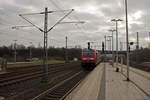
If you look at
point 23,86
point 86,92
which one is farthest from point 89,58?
point 86,92

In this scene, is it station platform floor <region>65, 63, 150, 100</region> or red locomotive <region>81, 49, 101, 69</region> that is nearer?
station platform floor <region>65, 63, 150, 100</region>

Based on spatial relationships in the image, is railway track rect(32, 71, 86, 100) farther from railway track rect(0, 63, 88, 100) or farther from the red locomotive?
the red locomotive

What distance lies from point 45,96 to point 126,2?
11719 millimetres

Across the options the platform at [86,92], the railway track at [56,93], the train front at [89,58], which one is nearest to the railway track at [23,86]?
the railway track at [56,93]

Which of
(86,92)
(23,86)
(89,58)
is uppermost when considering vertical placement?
(89,58)

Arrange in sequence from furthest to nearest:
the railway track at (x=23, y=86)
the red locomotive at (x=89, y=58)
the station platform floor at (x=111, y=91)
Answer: the red locomotive at (x=89, y=58) < the railway track at (x=23, y=86) < the station platform floor at (x=111, y=91)

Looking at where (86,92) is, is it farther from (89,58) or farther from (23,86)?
(89,58)

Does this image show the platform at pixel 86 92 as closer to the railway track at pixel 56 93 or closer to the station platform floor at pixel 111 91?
the station platform floor at pixel 111 91

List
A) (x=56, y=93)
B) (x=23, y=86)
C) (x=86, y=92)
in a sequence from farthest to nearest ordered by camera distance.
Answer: (x=23, y=86)
(x=56, y=93)
(x=86, y=92)

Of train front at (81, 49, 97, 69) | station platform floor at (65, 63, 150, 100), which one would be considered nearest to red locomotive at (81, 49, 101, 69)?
train front at (81, 49, 97, 69)

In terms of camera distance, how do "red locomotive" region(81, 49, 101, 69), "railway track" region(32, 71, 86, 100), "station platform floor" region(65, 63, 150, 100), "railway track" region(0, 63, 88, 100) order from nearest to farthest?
"station platform floor" region(65, 63, 150, 100), "railway track" region(32, 71, 86, 100), "railway track" region(0, 63, 88, 100), "red locomotive" region(81, 49, 101, 69)

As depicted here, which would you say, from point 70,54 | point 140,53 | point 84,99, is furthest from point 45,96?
point 70,54

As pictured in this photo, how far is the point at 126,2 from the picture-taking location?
55.1 feet

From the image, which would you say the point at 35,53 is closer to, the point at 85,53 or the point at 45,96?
the point at 85,53
